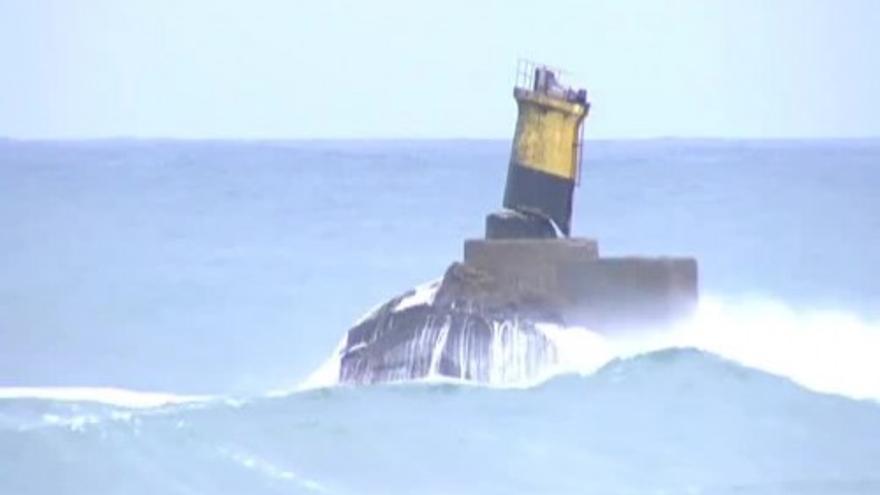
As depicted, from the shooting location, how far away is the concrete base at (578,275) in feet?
75.4

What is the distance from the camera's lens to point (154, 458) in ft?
71.4

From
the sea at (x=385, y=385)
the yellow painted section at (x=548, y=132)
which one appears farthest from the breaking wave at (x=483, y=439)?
the yellow painted section at (x=548, y=132)

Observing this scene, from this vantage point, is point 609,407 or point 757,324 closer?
point 609,407

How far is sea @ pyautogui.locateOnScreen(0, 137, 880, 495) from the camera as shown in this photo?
21594 millimetres

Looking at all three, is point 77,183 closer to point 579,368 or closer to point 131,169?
point 131,169

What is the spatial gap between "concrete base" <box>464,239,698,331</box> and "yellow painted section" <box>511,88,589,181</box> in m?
0.67

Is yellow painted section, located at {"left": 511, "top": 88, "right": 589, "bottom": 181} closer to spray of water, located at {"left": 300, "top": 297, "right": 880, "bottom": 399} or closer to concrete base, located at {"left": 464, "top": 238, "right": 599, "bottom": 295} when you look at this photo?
concrete base, located at {"left": 464, "top": 238, "right": 599, "bottom": 295}

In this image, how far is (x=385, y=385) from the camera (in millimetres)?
23000

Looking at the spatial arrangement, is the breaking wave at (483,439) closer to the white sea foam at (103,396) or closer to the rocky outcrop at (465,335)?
the rocky outcrop at (465,335)

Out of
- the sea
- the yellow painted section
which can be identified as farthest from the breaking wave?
the yellow painted section

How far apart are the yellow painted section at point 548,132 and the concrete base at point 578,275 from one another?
26.6 inches

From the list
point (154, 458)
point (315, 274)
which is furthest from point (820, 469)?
point (315, 274)

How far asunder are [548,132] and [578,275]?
1.06 meters

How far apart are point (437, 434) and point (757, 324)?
4.64 metres
